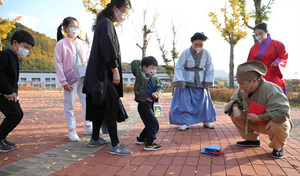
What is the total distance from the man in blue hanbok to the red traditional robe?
1.02 meters

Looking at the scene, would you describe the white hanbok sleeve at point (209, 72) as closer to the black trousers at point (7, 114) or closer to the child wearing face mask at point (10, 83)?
the child wearing face mask at point (10, 83)

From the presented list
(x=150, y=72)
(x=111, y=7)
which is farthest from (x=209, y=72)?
(x=111, y=7)

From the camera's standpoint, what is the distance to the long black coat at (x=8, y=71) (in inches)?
105

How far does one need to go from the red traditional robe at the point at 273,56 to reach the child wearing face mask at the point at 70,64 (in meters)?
3.32

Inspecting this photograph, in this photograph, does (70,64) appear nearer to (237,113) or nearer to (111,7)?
(111,7)

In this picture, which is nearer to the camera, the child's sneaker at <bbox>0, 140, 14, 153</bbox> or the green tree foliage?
the child's sneaker at <bbox>0, 140, 14, 153</bbox>

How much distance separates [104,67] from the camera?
2.59 m

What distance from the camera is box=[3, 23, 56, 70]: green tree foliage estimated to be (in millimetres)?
74688

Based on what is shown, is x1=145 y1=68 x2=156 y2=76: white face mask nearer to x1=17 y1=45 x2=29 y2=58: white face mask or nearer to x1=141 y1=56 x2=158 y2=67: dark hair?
x1=141 y1=56 x2=158 y2=67: dark hair

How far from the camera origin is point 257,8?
10859 millimetres

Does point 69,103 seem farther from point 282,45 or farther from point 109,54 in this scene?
point 282,45

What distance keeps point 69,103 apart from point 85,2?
45.6 ft

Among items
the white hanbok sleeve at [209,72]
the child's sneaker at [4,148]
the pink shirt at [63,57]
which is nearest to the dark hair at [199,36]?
the white hanbok sleeve at [209,72]

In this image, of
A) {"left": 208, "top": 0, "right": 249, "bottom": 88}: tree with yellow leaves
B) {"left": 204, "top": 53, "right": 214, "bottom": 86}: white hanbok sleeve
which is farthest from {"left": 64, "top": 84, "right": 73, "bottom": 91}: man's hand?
{"left": 208, "top": 0, "right": 249, "bottom": 88}: tree with yellow leaves
